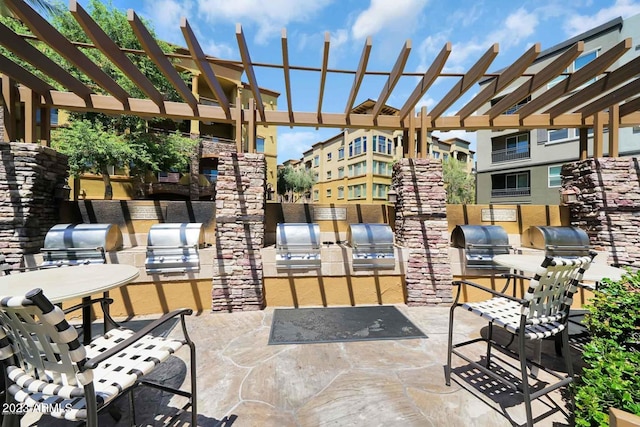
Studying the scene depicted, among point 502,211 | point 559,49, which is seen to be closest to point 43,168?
point 502,211

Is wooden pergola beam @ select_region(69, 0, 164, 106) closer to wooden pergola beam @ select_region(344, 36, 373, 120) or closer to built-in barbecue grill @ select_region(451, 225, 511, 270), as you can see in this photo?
wooden pergola beam @ select_region(344, 36, 373, 120)

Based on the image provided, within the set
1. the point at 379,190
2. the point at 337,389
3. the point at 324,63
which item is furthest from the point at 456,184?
the point at 337,389

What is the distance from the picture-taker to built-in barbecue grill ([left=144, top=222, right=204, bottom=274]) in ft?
12.3

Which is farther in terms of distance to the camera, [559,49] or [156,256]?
[559,49]

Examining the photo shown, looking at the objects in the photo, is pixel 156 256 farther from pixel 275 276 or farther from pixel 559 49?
pixel 559 49

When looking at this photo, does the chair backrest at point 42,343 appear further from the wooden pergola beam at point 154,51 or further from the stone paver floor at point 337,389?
the wooden pergola beam at point 154,51

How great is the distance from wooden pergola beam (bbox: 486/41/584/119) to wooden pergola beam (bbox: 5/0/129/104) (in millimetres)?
5927

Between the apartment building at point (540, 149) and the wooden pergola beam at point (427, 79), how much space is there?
10.3 metres

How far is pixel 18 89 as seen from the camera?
398 cm

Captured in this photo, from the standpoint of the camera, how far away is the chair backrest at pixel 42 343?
104cm

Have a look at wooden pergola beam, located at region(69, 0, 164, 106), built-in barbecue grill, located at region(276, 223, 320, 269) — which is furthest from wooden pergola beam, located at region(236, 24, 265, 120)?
built-in barbecue grill, located at region(276, 223, 320, 269)

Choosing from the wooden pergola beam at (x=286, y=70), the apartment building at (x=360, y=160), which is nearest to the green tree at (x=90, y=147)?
the wooden pergola beam at (x=286, y=70)

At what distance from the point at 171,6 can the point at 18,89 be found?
9.91 feet

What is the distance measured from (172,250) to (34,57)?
296 centimetres
